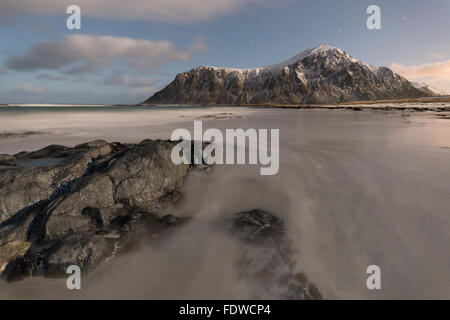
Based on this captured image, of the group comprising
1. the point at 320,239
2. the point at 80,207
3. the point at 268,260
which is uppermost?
the point at 80,207

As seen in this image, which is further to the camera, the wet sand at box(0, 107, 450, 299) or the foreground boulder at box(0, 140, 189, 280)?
the foreground boulder at box(0, 140, 189, 280)

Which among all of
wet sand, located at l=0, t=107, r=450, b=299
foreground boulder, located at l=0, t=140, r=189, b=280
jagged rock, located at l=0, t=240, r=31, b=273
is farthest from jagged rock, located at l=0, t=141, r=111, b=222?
wet sand, located at l=0, t=107, r=450, b=299

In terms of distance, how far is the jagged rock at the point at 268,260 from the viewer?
2938 mm

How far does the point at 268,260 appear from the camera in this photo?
11.2 feet

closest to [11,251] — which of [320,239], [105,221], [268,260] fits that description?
[105,221]

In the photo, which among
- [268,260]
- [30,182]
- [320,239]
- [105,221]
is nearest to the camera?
[268,260]

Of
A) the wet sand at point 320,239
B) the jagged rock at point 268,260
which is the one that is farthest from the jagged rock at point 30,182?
the jagged rock at point 268,260

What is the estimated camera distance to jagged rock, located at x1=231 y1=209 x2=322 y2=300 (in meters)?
2.94

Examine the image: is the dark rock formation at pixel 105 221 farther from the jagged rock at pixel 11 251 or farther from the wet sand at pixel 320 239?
the wet sand at pixel 320 239

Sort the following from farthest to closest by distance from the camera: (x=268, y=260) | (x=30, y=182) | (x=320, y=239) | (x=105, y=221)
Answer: (x=30, y=182) → (x=105, y=221) → (x=320, y=239) → (x=268, y=260)

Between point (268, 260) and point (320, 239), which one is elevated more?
point (320, 239)

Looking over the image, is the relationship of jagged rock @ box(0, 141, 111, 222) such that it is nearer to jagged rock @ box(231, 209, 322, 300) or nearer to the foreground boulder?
the foreground boulder

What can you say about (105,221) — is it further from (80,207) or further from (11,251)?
(11,251)
